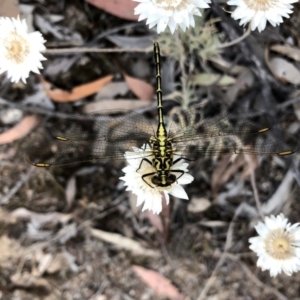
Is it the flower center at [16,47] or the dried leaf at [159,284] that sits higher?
the flower center at [16,47]

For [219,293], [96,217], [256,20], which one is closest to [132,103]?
[96,217]

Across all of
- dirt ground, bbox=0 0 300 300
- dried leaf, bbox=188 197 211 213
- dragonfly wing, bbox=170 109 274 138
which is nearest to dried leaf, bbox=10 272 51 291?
dirt ground, bbox=0 0 300 300

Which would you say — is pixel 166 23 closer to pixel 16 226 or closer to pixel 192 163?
pixel 192 163

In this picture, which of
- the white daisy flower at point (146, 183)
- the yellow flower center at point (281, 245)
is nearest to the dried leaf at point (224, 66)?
the white daisy flower at point (146, 183)

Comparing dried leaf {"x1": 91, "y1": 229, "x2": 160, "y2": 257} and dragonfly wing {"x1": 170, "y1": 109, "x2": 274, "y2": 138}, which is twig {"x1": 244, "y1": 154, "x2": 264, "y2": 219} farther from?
dried leaf {"x1": 91, "y1": 229, "x2": 160, "y2": 257}

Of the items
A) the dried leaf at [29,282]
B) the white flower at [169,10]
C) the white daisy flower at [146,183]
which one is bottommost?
the dried leaf at [29,282]

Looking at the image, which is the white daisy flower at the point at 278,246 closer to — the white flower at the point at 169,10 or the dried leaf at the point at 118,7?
the white flower at the point at 169,10

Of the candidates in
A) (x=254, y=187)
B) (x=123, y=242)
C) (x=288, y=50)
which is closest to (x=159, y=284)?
(x=123, y=242)
